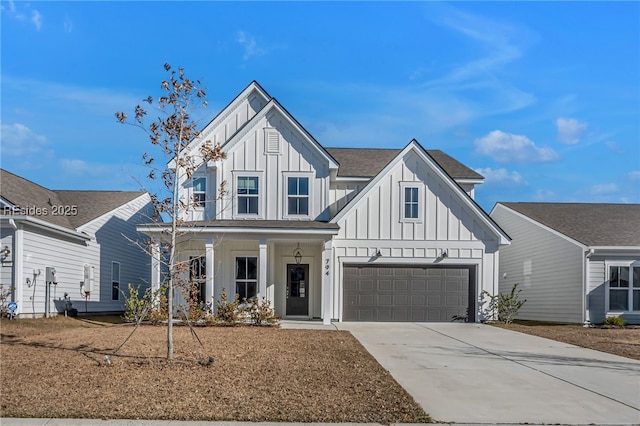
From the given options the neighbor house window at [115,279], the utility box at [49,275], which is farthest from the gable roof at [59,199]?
the neighbor house window at [115,279]

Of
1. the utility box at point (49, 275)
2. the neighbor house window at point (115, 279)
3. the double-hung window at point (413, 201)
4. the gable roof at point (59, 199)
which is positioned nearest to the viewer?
the utility box at point (49, 275)

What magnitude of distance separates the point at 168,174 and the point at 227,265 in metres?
11.0

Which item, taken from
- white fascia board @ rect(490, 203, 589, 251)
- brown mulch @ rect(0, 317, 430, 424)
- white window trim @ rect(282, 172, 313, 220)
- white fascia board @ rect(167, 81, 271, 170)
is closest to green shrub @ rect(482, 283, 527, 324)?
white fascia board @ rect(490, 203, 589, 251)

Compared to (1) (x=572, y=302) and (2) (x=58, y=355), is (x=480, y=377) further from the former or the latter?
(1) (x=572, y=302)

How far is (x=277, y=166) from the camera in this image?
72.8 feet

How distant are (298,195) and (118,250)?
998 cm

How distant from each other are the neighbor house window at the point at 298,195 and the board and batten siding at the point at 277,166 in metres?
0.15

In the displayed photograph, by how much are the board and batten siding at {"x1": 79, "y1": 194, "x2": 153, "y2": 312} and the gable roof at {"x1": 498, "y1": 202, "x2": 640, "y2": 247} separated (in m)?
16.8

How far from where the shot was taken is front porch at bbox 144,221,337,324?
20.2 m

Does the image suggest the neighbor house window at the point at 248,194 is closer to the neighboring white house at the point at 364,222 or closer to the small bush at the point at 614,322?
the neighboring white house at the point at 364,222

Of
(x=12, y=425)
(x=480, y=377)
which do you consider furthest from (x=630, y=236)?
(x=12, y=425)

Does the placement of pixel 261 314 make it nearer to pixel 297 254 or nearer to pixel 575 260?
pixel 297 254

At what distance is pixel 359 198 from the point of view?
21.7 metres

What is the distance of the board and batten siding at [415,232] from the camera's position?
21.8 meters
